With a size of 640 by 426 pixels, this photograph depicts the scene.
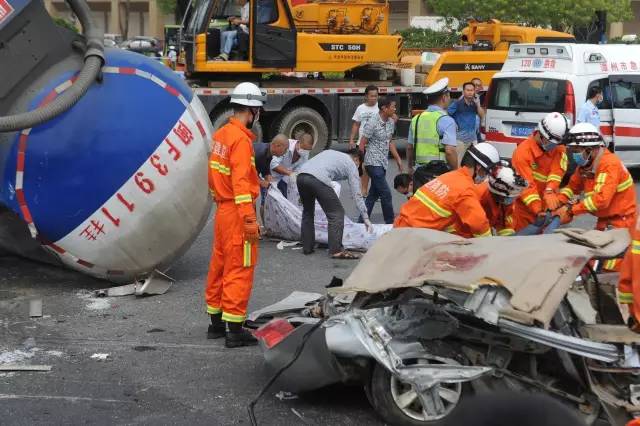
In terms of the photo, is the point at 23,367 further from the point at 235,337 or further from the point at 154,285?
the point at 154,285

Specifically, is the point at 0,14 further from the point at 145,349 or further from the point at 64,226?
the point at 145,349

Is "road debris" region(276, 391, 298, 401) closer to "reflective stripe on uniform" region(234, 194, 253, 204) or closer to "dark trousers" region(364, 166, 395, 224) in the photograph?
"reflective stripe on uniform" region(234, 194, 253, 204)

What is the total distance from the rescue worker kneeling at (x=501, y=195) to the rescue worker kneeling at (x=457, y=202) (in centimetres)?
12

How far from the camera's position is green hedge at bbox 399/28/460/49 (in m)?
26.6

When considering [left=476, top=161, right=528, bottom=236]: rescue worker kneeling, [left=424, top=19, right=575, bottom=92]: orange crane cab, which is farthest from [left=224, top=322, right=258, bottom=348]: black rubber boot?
[left=424, top=19, right=575, bottom=92]: orange crane cab

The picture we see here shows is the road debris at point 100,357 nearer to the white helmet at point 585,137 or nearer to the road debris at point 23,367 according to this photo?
the road debris at point 23,367

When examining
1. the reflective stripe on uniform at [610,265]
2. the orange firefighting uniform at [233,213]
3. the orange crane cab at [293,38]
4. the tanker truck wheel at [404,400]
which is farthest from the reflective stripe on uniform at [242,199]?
the orange crane cab at [293,38]

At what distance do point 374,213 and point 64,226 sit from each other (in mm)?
5306

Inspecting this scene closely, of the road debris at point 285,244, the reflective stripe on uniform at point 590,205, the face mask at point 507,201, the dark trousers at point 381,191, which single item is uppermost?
the face mask at point 507,201

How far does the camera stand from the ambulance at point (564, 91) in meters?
14.5

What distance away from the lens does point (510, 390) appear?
4945 mm

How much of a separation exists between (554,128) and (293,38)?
1022 centimetres

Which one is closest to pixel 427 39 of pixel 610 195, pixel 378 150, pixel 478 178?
pixel 378 150

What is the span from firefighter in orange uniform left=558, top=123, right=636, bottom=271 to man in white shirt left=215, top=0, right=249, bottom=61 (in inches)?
414
